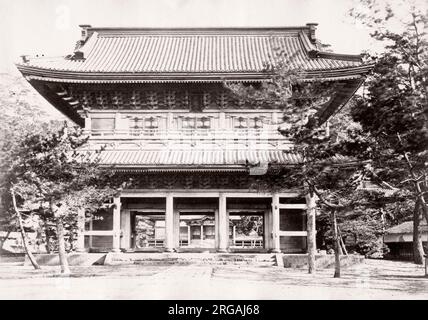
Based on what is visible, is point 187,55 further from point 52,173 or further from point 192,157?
point 52,173

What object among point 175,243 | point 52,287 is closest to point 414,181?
point 52,287

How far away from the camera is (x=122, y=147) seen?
17.5m

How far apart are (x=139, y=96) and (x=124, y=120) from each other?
1.04 meters

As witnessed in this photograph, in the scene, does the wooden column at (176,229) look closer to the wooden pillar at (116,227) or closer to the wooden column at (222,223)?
the wooden column at (222,223)

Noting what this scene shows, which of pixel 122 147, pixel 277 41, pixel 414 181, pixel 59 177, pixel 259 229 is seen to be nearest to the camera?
pixel 414 181

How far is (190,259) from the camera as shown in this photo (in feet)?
53.8

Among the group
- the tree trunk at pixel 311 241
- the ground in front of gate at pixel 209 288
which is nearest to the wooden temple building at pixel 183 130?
the tree trunk at pixel 311 241

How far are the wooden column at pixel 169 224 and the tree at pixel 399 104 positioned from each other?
8167mm

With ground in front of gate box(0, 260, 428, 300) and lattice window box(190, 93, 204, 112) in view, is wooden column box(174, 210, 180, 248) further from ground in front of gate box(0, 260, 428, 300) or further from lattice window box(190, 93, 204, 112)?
ground in front of gate box(0, 260, 428, 300)

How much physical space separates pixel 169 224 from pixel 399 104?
9531mm

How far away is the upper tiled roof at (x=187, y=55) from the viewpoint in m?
17.2

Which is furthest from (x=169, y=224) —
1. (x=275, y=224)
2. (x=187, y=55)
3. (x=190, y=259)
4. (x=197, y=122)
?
(x=187, y=55)
